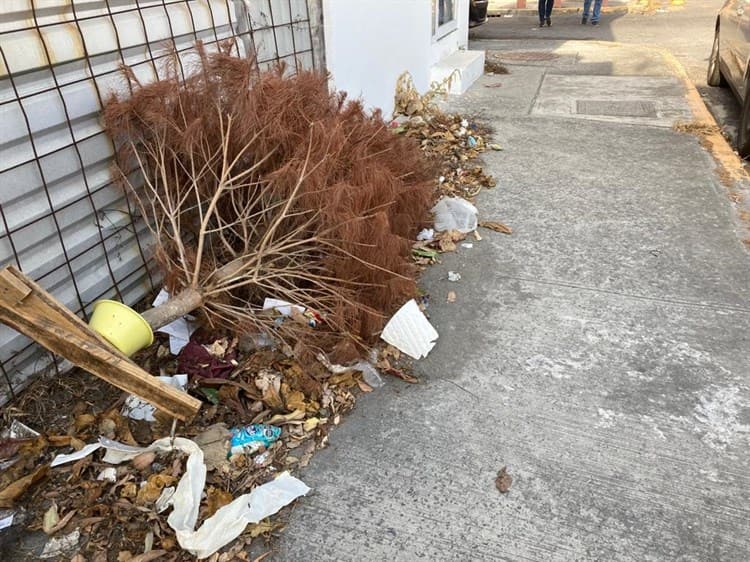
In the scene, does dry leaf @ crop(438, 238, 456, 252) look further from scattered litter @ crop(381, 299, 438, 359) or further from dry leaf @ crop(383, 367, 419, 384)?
dry leaf @ crop(383, 367, 419, 384)

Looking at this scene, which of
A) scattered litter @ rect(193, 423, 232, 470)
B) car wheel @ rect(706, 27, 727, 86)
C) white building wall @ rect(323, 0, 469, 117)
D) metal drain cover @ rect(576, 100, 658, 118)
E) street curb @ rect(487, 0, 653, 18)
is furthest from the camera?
street curb @ rect(487, 0, 653, 18)

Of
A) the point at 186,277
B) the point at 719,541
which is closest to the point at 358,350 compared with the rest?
the point at 186,277

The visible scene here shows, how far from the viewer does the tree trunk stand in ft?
8.09

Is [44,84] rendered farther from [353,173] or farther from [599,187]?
[599,187]

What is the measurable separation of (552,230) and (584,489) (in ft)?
6.91

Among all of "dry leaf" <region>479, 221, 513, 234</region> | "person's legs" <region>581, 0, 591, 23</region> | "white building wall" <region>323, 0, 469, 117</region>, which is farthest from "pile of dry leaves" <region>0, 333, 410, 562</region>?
"person's legs" <region>581, 0, 591, 23</region>

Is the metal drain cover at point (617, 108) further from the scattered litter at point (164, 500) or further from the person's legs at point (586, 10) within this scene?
the person's legs at point (586, 10)

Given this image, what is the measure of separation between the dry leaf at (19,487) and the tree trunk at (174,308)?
2.15ft

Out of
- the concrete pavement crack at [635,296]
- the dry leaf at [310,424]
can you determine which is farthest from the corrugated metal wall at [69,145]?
the concrete pavement crack at [635,296]

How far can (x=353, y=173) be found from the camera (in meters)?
2.86

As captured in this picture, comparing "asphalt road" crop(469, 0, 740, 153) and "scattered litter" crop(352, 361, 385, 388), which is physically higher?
"scattered litter" crop(352, 361, 385, 388)

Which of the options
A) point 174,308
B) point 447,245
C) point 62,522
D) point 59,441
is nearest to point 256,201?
point 174,308

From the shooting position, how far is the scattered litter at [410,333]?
2762 millimetres

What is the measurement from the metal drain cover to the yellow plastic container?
17.5 feet
